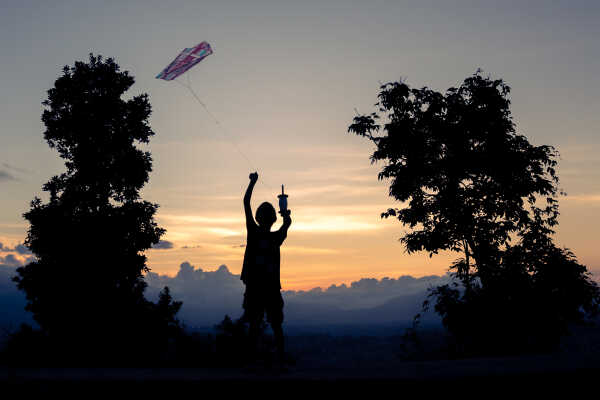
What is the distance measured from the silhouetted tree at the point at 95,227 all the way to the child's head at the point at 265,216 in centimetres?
1349

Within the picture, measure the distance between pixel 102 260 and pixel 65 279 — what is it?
5.15 ft

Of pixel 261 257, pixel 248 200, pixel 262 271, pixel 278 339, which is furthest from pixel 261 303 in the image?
pixel 248 200

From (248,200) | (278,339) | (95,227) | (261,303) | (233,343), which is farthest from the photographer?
(95,227)

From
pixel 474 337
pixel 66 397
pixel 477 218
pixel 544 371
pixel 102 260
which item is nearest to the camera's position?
pixel 544 371

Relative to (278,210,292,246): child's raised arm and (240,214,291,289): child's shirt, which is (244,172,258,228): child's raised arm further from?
(278,210,292,246): child's raised arm

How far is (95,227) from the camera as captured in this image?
1902 cm

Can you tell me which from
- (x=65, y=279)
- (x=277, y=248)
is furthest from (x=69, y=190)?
(x=277, y=248)

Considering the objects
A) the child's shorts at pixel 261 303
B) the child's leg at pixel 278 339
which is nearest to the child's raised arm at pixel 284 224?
the child's shorts at pixel 261 303

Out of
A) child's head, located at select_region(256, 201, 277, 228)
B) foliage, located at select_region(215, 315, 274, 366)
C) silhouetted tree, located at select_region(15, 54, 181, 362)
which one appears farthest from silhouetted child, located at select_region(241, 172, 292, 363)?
silhouetted tree, located at select_region(15, 54, 181, 362)

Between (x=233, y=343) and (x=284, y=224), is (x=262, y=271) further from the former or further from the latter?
(x=233, y=343)

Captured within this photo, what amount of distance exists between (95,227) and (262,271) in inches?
589

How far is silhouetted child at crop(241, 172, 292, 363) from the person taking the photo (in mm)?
6469

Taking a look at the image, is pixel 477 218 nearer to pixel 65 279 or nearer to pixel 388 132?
pixel 388 132

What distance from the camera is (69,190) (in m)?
19.8
